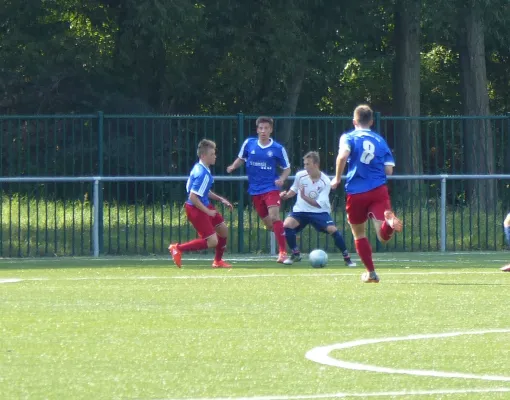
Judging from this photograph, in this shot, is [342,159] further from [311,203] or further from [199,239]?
[311,203]

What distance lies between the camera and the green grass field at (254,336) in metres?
6.86

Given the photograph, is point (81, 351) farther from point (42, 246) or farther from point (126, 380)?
point (42, 246)

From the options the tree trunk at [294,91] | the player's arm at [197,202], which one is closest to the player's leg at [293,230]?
the player's arm at [197,202]

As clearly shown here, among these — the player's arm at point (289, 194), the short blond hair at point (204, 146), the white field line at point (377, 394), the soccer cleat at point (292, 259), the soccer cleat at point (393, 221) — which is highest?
the short blond hair at point (204, 146)

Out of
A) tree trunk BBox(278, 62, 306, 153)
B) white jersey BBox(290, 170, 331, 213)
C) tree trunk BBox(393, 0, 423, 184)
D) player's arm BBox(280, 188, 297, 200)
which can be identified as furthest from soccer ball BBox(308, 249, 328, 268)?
tree trunk BBox(393, 0, 423, 184)

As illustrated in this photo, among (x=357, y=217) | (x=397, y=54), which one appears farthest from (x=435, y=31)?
(x=357, y=217)

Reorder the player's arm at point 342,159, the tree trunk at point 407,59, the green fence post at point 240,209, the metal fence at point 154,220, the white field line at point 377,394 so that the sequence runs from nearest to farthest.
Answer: the white field line at point 377,394 → the player's arm at point 342,159 → the metal fence at point 154,220 → the green fence post at point 240,209 → the tree trunk at point 407,59

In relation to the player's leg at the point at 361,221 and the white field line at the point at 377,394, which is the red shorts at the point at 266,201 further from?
the white field line at the point at 377,394

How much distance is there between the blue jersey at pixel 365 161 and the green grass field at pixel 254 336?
1002 mm

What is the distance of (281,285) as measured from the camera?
1363cm

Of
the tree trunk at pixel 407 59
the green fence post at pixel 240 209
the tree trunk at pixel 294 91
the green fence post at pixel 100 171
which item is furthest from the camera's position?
the tree trunk at pixel 294 91

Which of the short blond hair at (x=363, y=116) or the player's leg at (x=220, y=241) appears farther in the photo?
the player's leg at (x=220, y=241)

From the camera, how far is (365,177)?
45.3 feet

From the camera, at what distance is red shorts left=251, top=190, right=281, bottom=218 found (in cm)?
1816
